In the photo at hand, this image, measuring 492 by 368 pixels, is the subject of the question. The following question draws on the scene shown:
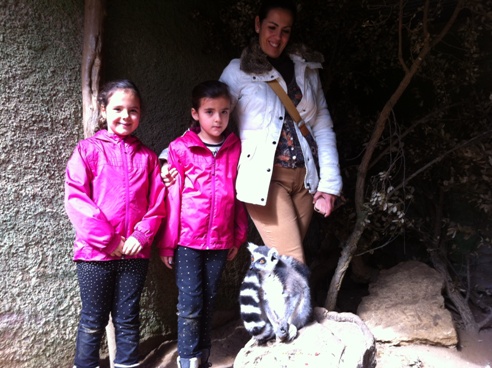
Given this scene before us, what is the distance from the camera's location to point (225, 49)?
3527 millimetres

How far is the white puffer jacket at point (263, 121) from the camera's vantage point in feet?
8.37

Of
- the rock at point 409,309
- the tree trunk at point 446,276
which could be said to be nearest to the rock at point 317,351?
the rock at point 409,309

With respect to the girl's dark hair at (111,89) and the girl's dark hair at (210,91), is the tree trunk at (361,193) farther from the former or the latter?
the girl's dark hair at (111,89)

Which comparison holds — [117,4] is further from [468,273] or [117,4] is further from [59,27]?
[468,273]

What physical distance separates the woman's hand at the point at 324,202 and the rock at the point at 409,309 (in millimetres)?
1281

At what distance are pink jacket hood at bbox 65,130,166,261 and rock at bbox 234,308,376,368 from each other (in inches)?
33.3

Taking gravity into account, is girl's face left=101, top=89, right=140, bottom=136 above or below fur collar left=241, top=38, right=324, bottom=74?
below

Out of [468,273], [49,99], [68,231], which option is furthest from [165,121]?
[468,273]

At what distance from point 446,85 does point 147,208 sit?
2654 mm

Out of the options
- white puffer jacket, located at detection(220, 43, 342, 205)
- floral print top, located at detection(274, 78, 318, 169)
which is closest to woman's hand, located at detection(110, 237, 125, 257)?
white puffer jacket, located at detection(220, 43, 342, 205)

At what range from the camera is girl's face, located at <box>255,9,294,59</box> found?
256 centimetres

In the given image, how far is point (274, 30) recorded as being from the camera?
2.59m

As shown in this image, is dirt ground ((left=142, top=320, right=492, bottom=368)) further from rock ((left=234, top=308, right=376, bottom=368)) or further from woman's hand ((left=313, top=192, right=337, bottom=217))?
woman's hand ((left=313, top=192, right=337, bottom=217))

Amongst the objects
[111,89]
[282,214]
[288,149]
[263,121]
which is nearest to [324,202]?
[282,214]
